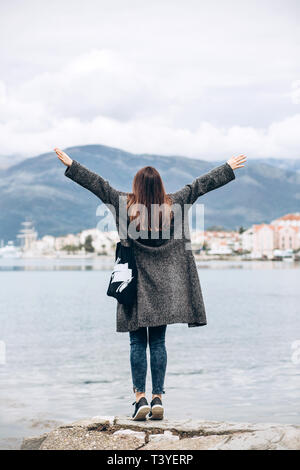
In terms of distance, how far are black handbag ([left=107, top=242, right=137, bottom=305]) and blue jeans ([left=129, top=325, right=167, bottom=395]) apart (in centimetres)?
27

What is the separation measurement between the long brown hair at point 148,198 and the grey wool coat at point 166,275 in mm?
95

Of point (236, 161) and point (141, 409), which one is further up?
point (236, 161)

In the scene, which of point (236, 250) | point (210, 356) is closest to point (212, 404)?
point (210, 356)

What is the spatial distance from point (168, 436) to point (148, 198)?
1.64 meters

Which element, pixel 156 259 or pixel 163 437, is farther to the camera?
pixel 156 259

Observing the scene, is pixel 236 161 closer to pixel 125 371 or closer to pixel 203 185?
pixel 203 185

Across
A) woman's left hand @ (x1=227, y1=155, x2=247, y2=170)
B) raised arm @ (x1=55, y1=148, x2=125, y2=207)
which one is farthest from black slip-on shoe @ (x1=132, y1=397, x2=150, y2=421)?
woman's left hand @ (x1=227, y1=155, x2=247, y2=170)

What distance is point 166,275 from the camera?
16.2ft

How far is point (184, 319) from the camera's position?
4.88 metres

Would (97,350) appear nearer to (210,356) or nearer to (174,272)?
(210,356)

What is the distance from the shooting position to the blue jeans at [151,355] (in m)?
4.96

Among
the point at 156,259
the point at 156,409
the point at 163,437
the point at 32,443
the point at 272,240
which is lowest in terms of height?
the point at 32,443

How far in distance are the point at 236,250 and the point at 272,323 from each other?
155577 millimetres

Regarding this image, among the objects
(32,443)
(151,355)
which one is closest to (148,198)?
(151,355)
